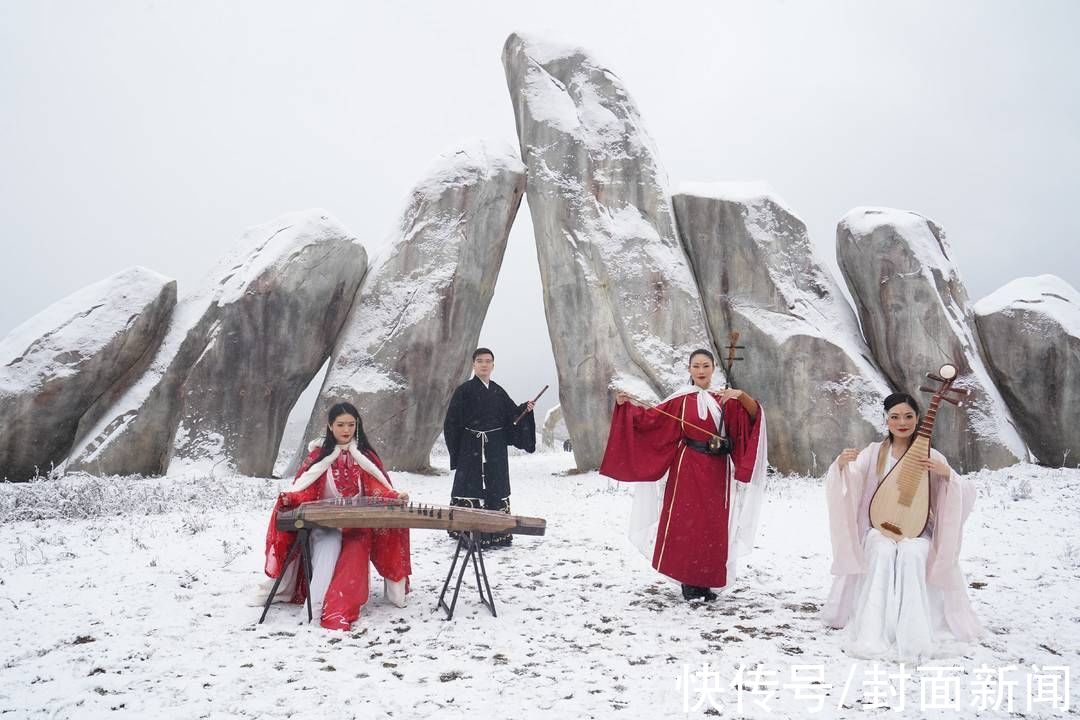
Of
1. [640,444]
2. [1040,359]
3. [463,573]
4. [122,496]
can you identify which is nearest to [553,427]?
[1040,359]

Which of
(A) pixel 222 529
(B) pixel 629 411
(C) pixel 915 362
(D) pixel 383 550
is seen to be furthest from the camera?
(C) pixel 915 362

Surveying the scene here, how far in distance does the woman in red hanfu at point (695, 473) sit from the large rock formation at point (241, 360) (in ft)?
25.2

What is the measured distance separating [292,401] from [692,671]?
9732 millimetres

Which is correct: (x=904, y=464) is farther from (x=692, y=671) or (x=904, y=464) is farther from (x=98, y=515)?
(x=98, y=515)

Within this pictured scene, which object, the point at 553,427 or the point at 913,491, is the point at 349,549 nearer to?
the point at 913,491

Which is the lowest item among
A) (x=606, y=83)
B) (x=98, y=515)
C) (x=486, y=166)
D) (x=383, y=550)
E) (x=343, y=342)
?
(x=98, y=515)

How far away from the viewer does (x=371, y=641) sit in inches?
156

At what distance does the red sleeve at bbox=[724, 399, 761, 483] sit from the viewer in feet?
16.4

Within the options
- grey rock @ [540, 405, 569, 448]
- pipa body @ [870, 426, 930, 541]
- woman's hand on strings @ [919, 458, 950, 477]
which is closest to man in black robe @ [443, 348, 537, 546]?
pipa body @ [870, 426, 930, 541]

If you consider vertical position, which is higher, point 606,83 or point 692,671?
point 606,83

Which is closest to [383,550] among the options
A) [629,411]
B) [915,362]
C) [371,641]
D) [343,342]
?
[371,641]

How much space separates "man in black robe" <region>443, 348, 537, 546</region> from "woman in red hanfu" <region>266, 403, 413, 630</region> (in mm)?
1903

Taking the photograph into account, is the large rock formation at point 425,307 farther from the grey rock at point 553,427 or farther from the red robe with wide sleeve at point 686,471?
the grey rock at point 553,427

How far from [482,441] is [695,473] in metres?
2.48
